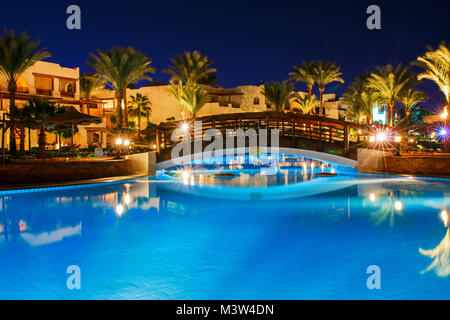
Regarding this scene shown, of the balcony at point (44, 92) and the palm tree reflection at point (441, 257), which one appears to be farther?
the balcony at point (44, 92)

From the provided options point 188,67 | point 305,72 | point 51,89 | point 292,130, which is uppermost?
point 188,67

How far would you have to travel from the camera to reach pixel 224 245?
21.3ft

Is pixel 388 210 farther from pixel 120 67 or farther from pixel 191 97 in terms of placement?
pixel 191 97

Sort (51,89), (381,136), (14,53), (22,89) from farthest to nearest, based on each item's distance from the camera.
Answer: (51,89) → (22,89) → (14,53) → (381,136)

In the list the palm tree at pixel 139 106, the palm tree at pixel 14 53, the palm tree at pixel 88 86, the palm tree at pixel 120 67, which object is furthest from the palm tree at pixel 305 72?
the palm tree at pixel 14 53

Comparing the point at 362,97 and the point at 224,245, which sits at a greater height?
the point at 362,97

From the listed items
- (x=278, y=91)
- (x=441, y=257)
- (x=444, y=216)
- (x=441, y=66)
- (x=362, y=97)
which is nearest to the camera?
(x=441, y=257)

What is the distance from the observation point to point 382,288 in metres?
4.35

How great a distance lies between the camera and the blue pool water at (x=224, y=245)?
4.46 meters

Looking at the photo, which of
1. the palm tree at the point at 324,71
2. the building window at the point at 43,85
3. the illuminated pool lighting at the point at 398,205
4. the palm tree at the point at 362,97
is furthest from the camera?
the palm tree at the point at 324,71

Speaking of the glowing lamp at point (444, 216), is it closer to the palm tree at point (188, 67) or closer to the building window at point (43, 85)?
the palm tree at point (188, 67)

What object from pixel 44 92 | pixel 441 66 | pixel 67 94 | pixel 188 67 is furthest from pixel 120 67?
pixel 441 66

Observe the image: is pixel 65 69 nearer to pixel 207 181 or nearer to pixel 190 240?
pixel 207 181
